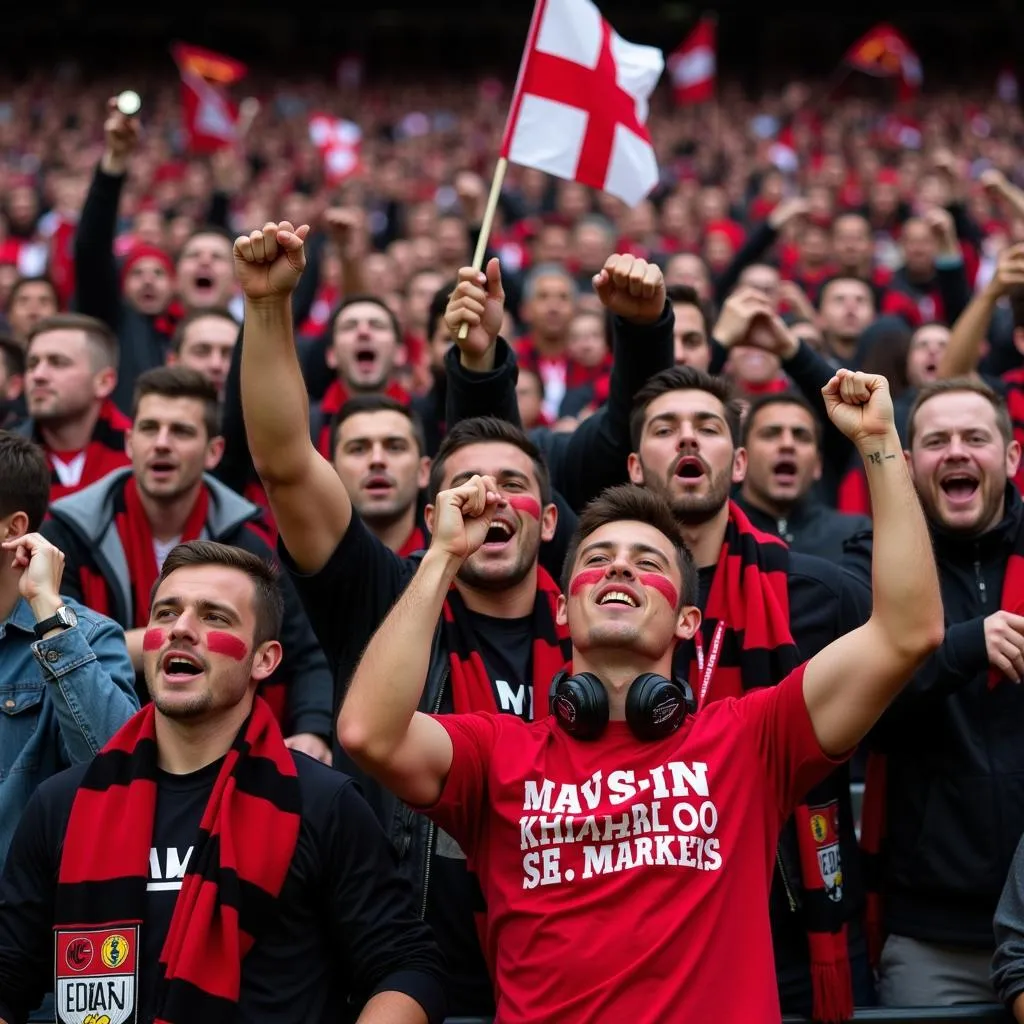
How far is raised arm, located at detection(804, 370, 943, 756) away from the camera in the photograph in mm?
3088

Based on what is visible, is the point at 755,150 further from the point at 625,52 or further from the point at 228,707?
the point at 228,707

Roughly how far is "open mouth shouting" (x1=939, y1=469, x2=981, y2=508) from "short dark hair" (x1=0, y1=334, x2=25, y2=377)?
358 cm

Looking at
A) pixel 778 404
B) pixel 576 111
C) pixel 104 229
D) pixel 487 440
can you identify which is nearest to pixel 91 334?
pixel 104 229

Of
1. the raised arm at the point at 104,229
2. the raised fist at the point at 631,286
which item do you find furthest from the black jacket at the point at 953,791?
the raised arm at the point at 104,229

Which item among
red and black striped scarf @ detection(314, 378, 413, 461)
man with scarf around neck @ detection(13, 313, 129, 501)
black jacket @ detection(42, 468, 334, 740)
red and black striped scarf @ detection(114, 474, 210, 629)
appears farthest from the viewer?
red and black striped scarf @ detection(314, 378, 413, 461)

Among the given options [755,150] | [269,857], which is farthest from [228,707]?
[755,150]

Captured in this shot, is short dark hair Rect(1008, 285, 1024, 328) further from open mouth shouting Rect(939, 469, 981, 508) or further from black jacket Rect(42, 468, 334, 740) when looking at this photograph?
black jacket Rect(42, 468, 334, 740)

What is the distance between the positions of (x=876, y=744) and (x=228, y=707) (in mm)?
1634

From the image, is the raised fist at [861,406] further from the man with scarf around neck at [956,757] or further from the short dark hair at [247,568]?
the short dark hair at [247,568]

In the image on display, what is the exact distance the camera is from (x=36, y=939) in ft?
10.4

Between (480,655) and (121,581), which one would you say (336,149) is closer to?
(121,581)

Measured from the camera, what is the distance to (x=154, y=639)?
11.0 ft

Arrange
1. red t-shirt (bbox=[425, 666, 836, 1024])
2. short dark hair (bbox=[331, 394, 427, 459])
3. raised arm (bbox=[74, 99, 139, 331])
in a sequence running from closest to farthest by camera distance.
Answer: red t-shirt (bbox=[425, 666, 836, 1024])
short dark hair (bbox=[331, 394, 427, 459])
raised arm (bbox=[74, 99, 139, 331])

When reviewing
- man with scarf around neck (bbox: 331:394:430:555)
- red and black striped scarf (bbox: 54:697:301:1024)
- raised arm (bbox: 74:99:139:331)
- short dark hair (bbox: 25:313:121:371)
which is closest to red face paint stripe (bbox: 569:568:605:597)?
red and black striped scarf (bbox: 54:697:301:1024)
